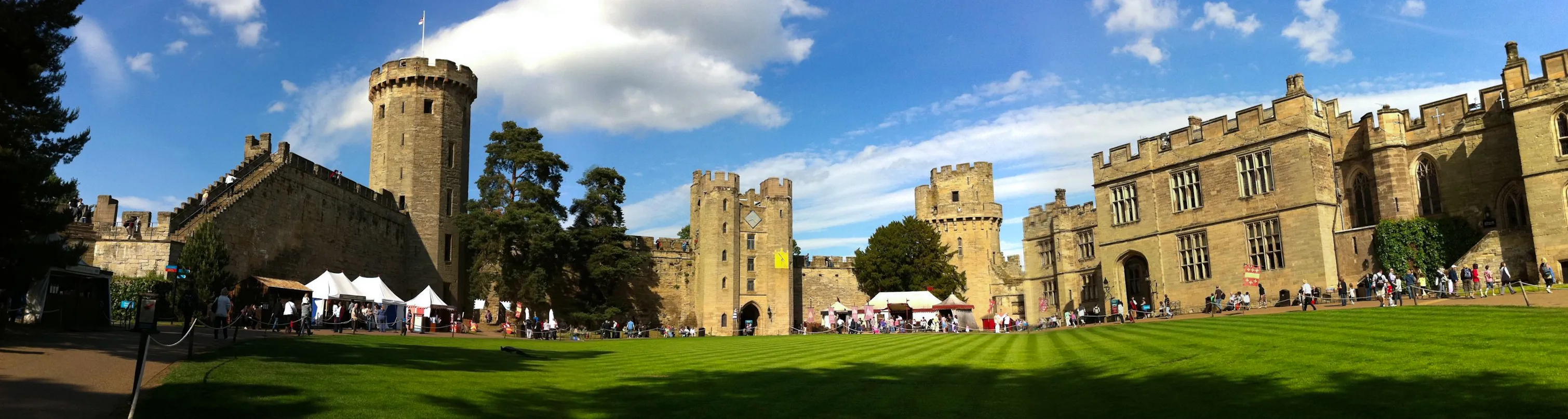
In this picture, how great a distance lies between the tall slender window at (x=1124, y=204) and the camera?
37.2m

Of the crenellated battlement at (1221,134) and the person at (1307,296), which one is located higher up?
the crenellated battlement at (1221,134)

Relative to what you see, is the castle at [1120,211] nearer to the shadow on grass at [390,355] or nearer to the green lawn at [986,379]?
the green lawn at [986,379]

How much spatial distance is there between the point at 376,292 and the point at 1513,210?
1469 inches

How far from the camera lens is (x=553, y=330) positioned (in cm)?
3719

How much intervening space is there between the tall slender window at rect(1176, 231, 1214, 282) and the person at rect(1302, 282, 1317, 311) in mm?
3900

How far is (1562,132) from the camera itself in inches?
1005

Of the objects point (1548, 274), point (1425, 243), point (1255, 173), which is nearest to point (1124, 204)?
point (1255, 173)

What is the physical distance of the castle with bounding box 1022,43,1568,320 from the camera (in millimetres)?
26062

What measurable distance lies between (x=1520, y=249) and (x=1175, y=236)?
35.6ft

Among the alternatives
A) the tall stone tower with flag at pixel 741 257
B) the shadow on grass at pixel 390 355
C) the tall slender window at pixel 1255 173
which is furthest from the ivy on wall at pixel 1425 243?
the tall stone tower with flag at pixel 741 257

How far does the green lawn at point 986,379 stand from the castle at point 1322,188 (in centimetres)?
1230

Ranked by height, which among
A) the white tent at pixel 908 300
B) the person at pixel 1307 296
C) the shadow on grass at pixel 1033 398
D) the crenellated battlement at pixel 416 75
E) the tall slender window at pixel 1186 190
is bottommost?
the shadow on grass at pixel 1033 398

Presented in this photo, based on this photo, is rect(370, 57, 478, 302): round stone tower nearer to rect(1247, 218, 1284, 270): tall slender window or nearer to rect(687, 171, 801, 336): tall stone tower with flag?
rect(687, 171, 801, 336): tall stone tower with flag

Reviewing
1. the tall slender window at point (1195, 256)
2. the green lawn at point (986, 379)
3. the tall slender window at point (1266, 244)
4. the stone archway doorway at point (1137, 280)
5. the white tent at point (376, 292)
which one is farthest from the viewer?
the stone archway doorway at point (1137, 280)
